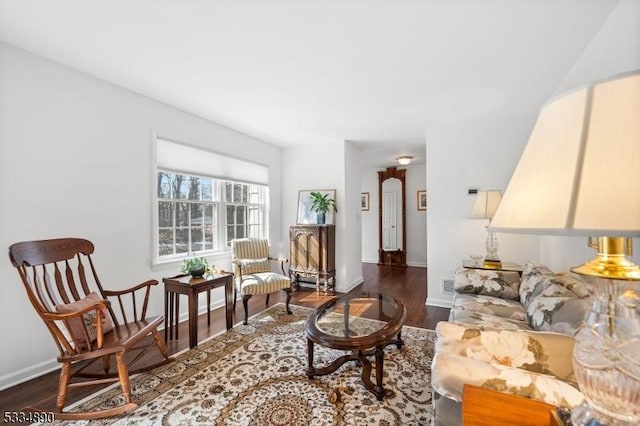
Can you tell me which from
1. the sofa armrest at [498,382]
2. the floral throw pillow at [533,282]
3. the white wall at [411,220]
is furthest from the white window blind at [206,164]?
the floral throw pillow at [533,282]

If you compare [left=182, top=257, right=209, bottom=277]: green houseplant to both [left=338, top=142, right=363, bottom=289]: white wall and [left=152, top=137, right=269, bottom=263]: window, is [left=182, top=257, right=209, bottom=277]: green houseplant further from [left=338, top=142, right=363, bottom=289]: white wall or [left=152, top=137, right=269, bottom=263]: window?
[left=338, top=142, right=363, bottom=289]: white wall

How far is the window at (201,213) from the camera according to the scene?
3.29 m

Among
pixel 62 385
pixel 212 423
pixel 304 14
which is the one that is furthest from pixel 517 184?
pixel 62 385

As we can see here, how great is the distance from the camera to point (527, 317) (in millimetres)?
2059

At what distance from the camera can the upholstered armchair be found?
127 inches

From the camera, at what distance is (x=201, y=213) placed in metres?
3.75

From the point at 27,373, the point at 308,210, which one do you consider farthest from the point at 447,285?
the point at 27,373

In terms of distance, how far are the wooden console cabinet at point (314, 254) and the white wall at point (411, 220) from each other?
2.85 m

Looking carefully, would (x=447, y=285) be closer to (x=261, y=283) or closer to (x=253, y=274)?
(x=261, y=283)

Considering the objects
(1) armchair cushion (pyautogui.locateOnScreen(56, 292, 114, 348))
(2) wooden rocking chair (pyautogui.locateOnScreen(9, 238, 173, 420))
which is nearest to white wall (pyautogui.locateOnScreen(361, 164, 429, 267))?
(2) wooden rocking chair (pyautogui.locateOnScreen(9, 238, 173, 420))

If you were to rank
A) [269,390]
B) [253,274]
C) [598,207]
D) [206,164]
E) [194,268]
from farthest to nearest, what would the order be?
[206,164] < [253,274] < [194,268] < [269,390] < [598,207]

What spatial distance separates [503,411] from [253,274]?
3094mm

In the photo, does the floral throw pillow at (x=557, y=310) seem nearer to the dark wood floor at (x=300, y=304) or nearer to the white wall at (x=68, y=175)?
the dark wood floor at (x=300, y=304)

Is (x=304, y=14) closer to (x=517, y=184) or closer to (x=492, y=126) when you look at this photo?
(x=517, y=184)
